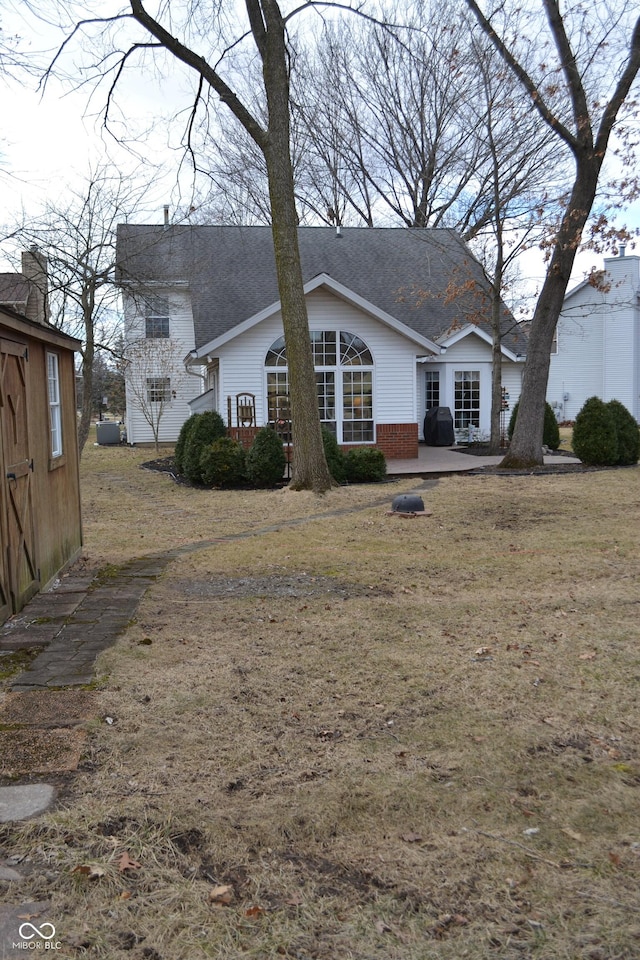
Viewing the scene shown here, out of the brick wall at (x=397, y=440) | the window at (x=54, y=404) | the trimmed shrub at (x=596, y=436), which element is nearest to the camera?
the window at (x=54, y=404)

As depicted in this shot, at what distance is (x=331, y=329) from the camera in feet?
65.8

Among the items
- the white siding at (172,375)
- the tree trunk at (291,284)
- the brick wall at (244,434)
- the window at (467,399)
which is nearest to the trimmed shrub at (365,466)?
the tree trunk at (291,284)

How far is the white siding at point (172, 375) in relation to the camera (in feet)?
91.5

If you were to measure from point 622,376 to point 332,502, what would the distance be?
2509 centimetres

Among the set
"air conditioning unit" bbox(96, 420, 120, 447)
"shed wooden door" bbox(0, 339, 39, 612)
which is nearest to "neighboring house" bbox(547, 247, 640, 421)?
"air conditioning unit" bbox(96, 420, 120, 447)

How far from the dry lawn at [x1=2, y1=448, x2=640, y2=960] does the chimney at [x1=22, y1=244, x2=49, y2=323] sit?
37.6ft

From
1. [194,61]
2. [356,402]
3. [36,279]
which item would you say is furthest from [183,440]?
[194,61]

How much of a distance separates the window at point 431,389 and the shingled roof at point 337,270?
148cm

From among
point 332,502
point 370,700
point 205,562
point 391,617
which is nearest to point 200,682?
point 370,700

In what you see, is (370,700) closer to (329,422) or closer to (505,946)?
(505,946)

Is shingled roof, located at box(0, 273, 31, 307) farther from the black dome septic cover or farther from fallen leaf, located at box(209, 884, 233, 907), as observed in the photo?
fallen leaf, located at box(209, 884, 233, 907)

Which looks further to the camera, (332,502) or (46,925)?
(332,502)

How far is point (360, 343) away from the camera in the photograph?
66.3 feet

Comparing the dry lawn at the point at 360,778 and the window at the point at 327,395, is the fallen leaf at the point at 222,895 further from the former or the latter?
the window at the point at 327,395
